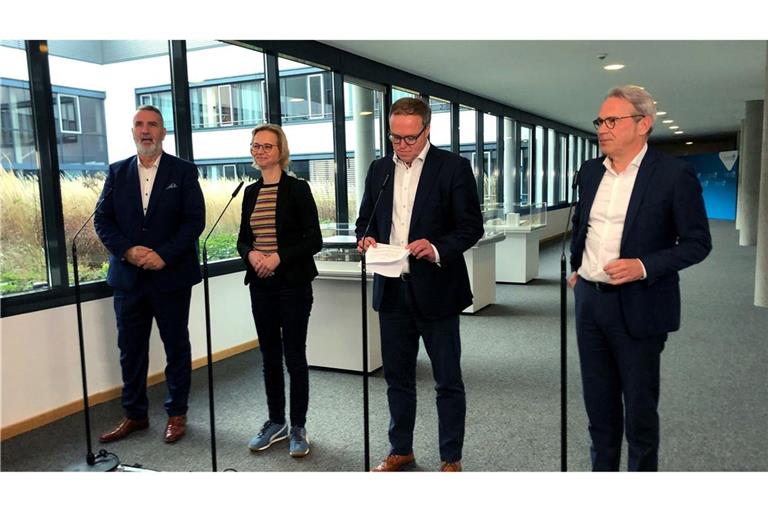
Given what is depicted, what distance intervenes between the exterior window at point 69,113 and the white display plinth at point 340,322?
1.77 m

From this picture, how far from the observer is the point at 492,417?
321 centimetres

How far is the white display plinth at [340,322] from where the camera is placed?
3.89 metres

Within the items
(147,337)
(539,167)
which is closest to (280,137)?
(147,337)

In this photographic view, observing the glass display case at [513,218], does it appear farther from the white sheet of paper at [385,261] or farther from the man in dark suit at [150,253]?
the white sheet of paper at [385,261]

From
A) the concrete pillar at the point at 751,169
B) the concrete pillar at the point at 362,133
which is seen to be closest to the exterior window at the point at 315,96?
the concrete pillar at the point at 362,133

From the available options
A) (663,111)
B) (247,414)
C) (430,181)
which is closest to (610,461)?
(430,181)

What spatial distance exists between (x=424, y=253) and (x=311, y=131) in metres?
3.74

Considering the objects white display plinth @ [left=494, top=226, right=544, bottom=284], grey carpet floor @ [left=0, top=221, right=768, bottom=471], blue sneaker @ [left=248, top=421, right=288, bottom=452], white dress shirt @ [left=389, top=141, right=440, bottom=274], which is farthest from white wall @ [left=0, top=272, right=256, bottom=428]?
white display plinth @ [left=494, top=226, right=544, bottom=284]

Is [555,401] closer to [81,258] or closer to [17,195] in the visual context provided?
[81,258]

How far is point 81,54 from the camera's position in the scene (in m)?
3.65

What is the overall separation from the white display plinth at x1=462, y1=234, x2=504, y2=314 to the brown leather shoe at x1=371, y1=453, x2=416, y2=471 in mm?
3077

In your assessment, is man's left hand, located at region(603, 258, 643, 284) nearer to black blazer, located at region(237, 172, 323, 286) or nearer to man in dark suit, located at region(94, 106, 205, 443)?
black blazer, located at region(237, 172, 323, 286)
